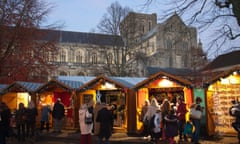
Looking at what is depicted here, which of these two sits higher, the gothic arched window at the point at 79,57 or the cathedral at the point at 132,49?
the gothic arched window at the point at 79,57

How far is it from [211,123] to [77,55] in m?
63.6

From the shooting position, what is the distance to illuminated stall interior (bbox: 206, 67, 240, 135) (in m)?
13.1

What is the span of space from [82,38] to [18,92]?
196ft

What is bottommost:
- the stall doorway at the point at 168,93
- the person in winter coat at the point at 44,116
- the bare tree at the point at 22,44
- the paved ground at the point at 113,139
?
the paved ground at the point at 113,139

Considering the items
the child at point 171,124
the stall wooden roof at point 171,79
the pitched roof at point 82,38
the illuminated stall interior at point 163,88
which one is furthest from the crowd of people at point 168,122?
the pitched roof at point 82,38

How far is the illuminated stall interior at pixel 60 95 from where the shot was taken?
52.7ft

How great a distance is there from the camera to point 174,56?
195 feet

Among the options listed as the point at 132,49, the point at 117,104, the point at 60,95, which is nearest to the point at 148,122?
the point at 117,104

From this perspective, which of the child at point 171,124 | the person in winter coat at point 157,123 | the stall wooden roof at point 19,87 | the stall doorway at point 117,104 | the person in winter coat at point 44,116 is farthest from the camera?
the stall wooden roof at point 19,87

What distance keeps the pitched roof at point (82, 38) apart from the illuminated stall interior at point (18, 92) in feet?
18.2

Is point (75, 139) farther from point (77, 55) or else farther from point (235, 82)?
point (77, 55)

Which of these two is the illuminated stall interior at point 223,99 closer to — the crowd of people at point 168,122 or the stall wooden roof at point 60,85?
the crowd of people at point 168,122

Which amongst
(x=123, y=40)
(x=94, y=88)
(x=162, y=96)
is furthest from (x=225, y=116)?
(x=123, y=40)

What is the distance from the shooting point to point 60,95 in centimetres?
1792
